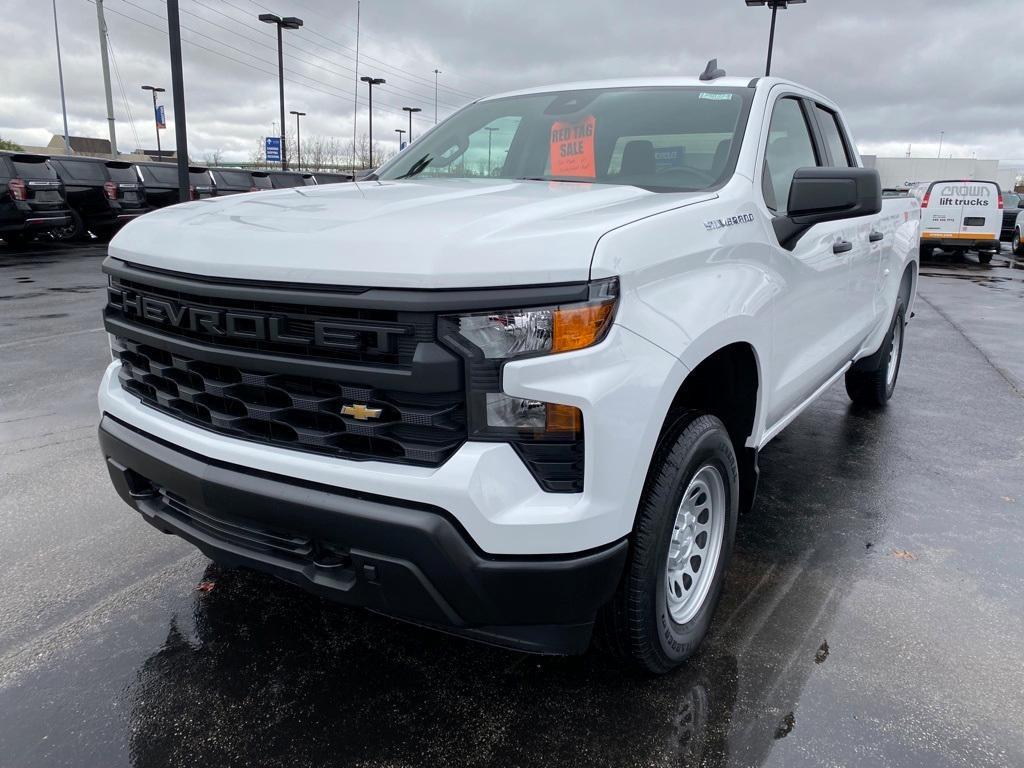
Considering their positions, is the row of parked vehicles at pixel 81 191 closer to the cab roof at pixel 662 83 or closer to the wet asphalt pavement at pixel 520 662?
the cab roof at pixel 662 83

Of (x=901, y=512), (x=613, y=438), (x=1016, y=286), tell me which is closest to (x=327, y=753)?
(x=613, y=438)

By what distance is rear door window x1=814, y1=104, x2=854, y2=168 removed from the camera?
405 cm

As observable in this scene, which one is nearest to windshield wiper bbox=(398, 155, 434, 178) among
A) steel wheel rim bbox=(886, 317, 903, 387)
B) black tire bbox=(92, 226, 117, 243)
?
steel wheel rim bbox=(886, 317, 903, 387)

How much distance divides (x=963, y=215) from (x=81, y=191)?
19.8 metres

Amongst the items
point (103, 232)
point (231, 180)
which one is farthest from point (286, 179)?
point (103, 232)

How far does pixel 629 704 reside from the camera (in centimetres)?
237

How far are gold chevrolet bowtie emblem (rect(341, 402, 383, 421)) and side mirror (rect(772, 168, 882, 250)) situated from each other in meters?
1.74

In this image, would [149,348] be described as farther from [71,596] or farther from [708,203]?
[708,203]

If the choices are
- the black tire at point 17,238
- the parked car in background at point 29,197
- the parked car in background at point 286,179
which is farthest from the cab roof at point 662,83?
the parked car in background at point 286,179

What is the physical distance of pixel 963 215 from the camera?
17.4 m

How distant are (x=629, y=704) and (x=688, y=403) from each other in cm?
97

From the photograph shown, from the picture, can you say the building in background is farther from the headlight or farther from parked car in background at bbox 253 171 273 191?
the headlight

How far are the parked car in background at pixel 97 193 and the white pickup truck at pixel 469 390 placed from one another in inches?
678

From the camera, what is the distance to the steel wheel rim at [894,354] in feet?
18.5
